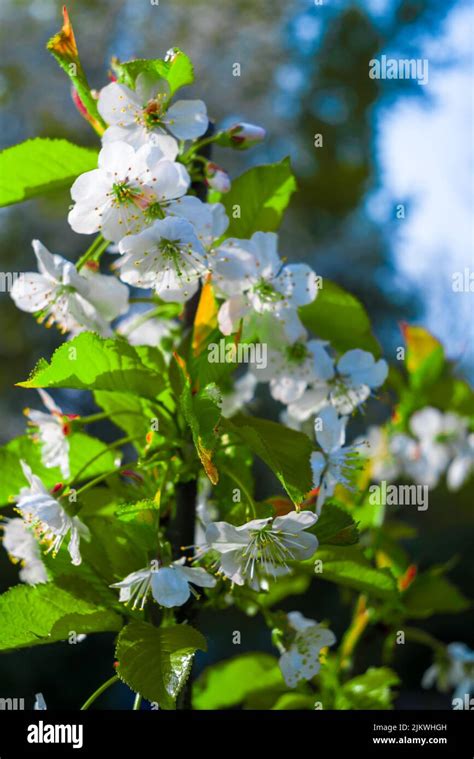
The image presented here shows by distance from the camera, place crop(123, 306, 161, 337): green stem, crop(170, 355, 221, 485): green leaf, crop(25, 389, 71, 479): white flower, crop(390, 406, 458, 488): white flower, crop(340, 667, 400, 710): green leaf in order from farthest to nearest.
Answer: crop(390, 406, 458, 488): white flower → crop(340, 667, 400, 710): green leaf → crop(123, 306, 161, 337): green stem → crop(25, 389, 71, 479): white flower → crop(170, 355, 221, 485): green leaf

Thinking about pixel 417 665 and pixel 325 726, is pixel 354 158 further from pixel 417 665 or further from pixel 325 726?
pixel 325 726

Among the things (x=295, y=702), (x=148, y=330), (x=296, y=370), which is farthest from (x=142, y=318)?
(x=295, y=702)

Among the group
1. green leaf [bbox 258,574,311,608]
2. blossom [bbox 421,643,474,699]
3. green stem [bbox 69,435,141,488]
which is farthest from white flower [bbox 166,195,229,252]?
blossom [bbox 421,643,474,699]

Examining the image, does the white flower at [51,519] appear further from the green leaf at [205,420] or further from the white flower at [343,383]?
the white flower at [343,383]

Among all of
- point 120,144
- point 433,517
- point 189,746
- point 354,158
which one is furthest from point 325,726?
point 354,158

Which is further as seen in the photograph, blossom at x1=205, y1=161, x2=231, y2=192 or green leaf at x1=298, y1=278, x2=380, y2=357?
green leaf at x1=298, y1=278, x2=380, y2=357

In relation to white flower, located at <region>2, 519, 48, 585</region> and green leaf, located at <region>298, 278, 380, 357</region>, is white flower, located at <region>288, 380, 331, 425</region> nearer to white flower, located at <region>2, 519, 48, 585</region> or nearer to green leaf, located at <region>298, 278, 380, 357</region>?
green leaf, located at <region>298, 278, 380, 357</region>

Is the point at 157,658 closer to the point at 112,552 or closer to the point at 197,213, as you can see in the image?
the point at 112,552

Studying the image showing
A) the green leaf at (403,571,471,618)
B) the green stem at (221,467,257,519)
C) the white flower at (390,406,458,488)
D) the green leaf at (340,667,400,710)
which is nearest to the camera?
the green stem at (221,467,257,519)
